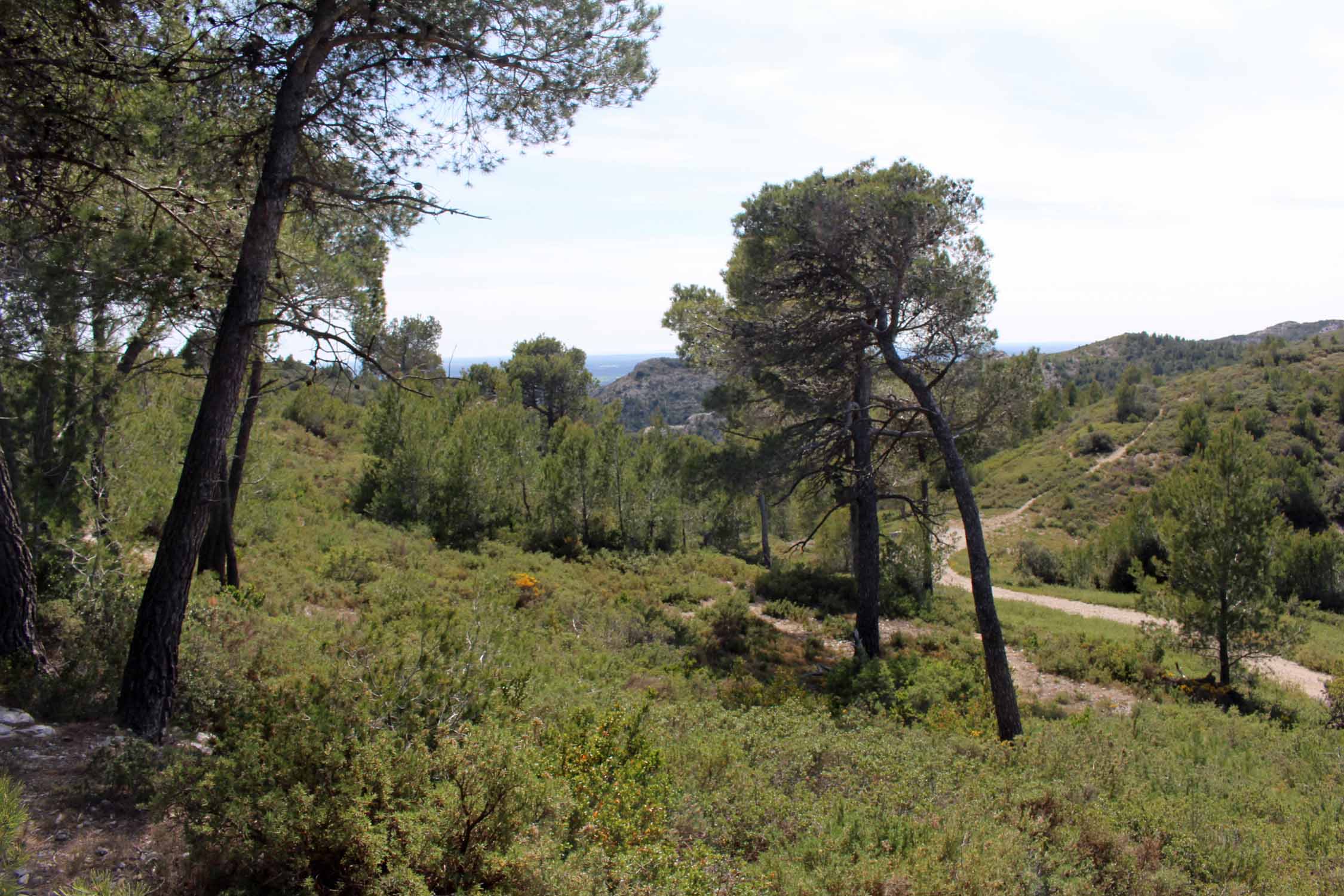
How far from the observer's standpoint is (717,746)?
6.01 metres

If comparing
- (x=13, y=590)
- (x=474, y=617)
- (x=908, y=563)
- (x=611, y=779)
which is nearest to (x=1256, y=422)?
(x=908, y=563)

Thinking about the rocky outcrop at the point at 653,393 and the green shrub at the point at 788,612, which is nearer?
the green shrub at the point at 788,612

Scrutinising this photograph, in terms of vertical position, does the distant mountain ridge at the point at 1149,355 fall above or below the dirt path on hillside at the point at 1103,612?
above

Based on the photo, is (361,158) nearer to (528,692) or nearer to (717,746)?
(528,692)

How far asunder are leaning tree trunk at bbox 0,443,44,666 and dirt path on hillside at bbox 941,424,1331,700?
447 inches

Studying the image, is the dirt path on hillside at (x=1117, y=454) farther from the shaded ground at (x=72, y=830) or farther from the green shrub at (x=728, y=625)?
the shaded ground at (x=72, y=830)

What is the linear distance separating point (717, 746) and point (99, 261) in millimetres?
6505

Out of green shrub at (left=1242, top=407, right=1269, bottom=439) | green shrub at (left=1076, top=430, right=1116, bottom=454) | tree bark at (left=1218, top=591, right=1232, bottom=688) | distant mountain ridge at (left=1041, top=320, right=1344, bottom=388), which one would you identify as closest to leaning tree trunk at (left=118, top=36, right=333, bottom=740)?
tree bark at (left=1218, top=591, right=1232, bottom=688)

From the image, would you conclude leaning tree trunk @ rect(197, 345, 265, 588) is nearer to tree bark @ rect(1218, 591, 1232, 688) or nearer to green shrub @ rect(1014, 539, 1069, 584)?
tree bark @ rect(1218, 591, 1232, 688)

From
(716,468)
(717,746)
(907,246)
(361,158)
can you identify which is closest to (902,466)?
(716,468)

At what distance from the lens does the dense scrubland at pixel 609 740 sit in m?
3.62

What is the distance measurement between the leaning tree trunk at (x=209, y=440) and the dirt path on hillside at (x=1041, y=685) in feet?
37.1

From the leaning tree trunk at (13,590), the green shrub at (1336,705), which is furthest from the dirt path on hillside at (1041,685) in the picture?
the leaning tree trunk at (13,590)

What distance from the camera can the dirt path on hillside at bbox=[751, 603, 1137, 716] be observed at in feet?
36.2
